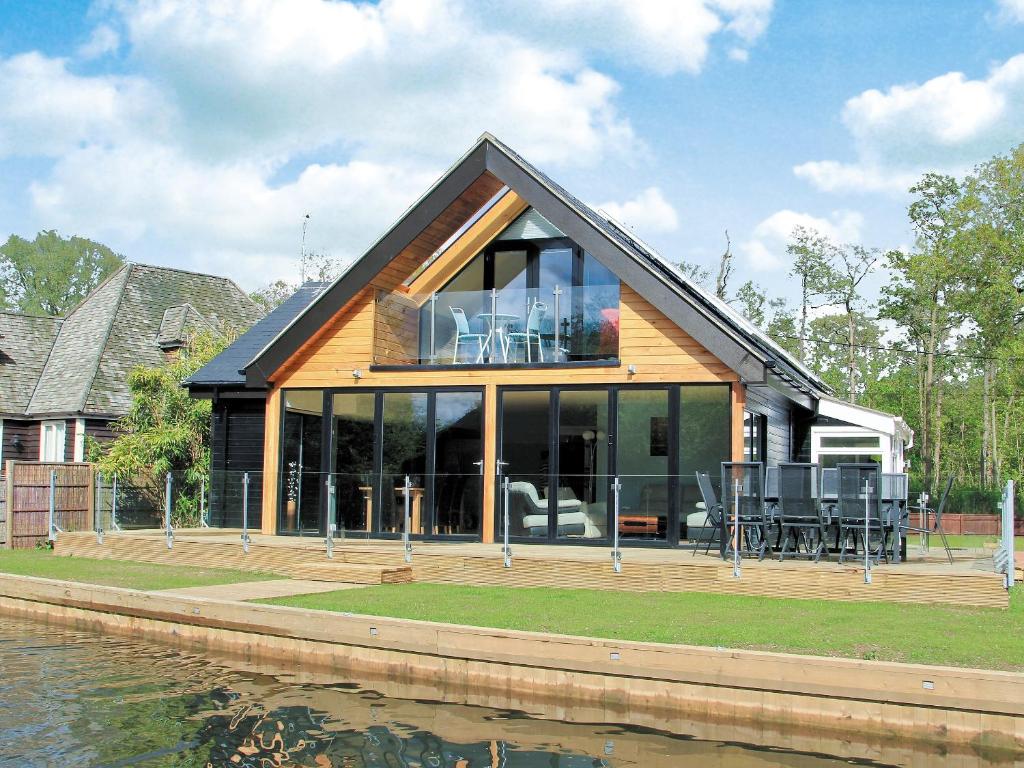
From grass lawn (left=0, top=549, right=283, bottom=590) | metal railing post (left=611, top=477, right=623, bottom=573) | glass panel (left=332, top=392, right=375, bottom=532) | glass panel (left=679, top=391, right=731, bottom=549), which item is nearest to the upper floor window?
glass panel (left=332, top=392, right=375, bottom=532)

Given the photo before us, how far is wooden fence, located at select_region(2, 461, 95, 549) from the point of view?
704 inches

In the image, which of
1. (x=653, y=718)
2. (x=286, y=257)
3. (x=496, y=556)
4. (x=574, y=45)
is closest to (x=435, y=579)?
(x=496, y=556)

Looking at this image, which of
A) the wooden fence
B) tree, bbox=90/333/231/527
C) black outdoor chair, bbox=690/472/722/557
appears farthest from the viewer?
tree, bbox=90/333/231/527

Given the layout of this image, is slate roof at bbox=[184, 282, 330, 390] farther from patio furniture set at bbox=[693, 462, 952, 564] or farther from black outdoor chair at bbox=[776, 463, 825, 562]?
black outdoor chair at bbox=[776, 463, 825, 562]

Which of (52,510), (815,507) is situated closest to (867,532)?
(815,507)

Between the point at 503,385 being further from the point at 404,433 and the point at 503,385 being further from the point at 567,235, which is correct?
the point at 567,235

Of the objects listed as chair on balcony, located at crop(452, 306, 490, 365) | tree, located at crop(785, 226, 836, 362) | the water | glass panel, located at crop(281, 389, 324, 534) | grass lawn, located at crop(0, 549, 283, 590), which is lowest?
the water

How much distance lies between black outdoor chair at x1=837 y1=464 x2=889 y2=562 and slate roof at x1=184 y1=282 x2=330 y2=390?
9.11m

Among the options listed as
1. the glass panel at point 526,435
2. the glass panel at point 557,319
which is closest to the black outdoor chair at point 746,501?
the glass panel at point 526,435

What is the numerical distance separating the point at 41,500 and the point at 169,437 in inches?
115

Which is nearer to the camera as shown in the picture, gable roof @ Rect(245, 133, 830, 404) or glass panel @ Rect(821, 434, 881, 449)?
gable roof @ Rect(245, 133, 830, 404)

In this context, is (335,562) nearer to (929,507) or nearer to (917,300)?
(929,507)

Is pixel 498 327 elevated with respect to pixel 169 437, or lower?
elevated

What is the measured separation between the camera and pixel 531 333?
1584 cm
